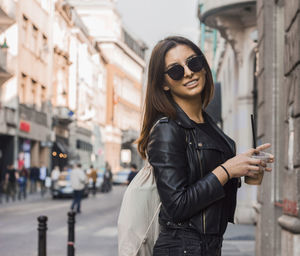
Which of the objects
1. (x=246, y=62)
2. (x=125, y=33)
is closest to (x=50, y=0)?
(x=246, y=62)

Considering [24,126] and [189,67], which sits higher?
[24,126]

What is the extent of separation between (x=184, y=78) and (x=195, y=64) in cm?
8

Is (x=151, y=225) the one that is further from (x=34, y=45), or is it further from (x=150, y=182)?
(x=34, y=45)

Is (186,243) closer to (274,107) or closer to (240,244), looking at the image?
(274,107)

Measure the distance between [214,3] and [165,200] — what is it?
14.7 m

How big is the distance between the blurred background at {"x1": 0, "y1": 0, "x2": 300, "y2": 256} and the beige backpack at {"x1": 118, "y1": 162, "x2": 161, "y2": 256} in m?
0.41

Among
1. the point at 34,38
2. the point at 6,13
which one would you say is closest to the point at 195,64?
the point at 6,13

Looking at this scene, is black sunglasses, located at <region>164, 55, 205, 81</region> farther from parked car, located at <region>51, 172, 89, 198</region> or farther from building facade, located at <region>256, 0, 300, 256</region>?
parked car, located at <region>51, 172, 89, 198</region>

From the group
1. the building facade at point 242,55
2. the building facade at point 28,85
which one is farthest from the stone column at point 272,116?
the building facade at point 28,85


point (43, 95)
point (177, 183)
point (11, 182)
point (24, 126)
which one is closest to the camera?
point (177, 183)

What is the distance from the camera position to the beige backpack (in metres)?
3.07

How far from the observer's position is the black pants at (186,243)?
298cm

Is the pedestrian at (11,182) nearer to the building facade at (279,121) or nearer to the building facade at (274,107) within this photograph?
the building facade at (279,121)

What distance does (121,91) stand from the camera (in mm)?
96125
